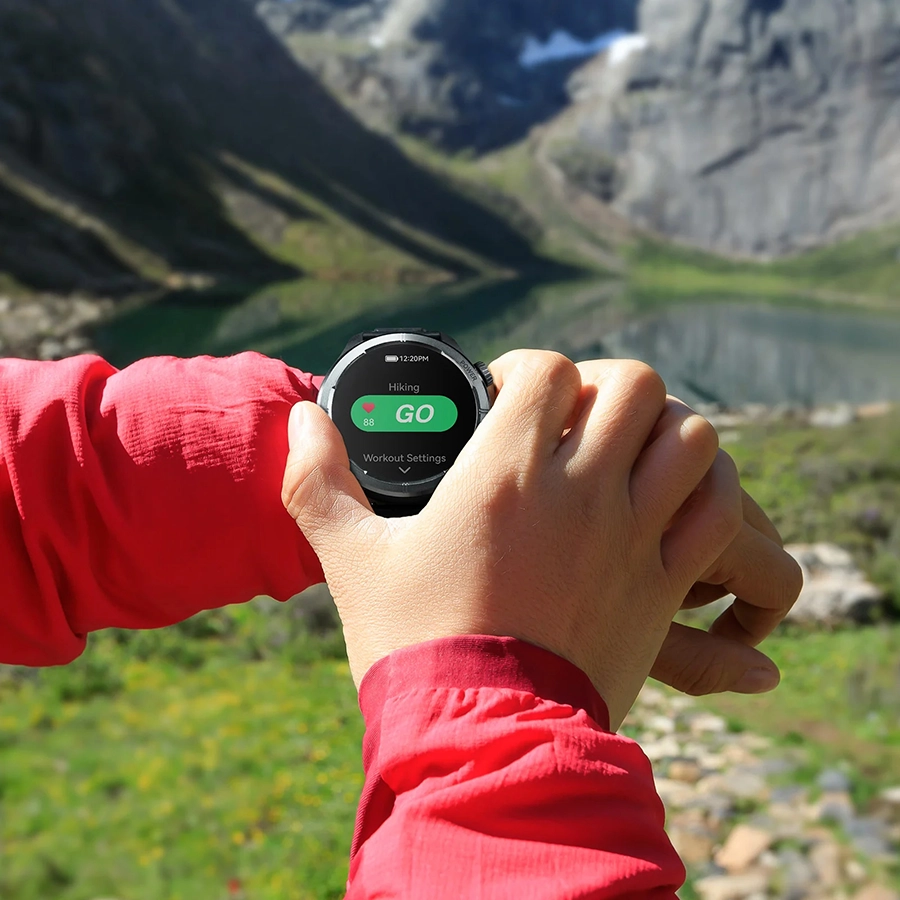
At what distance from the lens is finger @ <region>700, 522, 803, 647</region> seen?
1.60 metres

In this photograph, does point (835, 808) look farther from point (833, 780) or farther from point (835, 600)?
point (835, 600)

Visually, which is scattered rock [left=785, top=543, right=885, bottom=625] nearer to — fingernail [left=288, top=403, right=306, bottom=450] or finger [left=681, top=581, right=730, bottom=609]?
finger [left=681, top=581, right=730, bottom=609]

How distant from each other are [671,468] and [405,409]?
50cm

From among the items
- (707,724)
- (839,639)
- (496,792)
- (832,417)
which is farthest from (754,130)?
(496,792)

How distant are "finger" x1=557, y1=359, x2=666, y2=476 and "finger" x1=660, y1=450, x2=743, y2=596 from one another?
0.15 meters

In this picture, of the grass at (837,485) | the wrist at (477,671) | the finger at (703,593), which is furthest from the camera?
the grass at (837,485)

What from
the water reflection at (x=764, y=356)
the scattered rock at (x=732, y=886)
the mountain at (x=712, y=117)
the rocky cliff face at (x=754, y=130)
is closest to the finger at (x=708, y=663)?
the scattered rock at (x=732, y=886)

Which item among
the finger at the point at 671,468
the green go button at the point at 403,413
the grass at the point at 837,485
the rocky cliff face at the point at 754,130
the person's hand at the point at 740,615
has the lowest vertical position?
the rocky cliff face at the point at 754,130

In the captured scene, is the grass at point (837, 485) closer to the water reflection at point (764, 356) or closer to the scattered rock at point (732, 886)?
the scattered rock at point (732, 886)

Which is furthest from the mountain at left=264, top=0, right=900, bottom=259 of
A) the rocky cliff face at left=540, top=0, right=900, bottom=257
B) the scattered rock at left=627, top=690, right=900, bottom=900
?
the scattered rock at left=627, top=690, right=900, bottom=900

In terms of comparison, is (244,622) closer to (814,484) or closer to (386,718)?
(386,718)

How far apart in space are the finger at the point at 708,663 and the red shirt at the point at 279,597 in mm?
577

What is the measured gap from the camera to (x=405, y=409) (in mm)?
1535

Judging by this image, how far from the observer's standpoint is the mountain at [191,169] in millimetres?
62781
